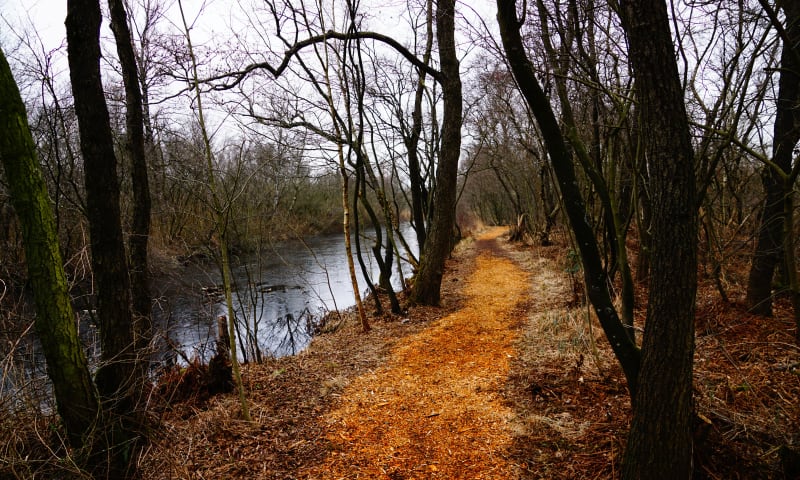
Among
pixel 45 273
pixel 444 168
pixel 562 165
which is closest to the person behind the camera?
pixel 45 273

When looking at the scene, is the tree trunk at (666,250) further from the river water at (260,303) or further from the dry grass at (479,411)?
the river water at (260,303)

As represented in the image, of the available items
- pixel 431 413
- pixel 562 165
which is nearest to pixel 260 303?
pixel 431 413

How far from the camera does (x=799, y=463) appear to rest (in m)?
2.37

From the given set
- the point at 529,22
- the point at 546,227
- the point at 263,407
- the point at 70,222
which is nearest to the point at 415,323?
the point at 263,407

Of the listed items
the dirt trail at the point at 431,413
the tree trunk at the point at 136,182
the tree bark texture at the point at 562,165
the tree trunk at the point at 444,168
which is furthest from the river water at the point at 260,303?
the tree bark texture at the point at 562,165

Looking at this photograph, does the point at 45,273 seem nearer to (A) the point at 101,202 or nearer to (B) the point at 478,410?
(A) the point at 101,202

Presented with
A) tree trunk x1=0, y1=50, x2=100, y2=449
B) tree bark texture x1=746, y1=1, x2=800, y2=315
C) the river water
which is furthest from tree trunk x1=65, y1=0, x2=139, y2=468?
tree bark texture x1=746, y1=1, x2=800, y2=315

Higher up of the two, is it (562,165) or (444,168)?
(444,168)

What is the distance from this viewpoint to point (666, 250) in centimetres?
219

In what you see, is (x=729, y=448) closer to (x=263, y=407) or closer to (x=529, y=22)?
(x=263, y=407)

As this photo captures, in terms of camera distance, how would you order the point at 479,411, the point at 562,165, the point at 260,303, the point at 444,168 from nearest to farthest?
the point at 562,165 < the point at 479,411 < the point at 444,168 < the point at 260,303

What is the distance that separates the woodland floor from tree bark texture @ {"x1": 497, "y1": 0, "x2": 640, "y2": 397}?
0.75 meters

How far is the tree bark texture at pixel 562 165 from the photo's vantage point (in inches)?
113

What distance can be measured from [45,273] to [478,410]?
345 centimetres
